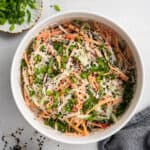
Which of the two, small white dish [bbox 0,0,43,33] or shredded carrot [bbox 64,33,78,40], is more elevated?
shredded carrot [bbox 64,33,78,40]

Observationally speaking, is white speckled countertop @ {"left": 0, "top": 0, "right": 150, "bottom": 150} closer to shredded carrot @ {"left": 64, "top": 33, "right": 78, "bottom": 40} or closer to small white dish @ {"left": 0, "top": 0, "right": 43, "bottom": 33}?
small white dish @ {"left": 0, "top": 0, "right": 43, "bottom": 33}

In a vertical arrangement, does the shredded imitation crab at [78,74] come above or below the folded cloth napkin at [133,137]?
above

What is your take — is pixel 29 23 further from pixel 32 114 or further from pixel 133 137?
pixel 133 137

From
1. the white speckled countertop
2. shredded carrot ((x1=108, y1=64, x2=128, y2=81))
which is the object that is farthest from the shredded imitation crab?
the white speckled countertop

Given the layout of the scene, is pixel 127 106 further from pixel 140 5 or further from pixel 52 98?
pixel 140 5

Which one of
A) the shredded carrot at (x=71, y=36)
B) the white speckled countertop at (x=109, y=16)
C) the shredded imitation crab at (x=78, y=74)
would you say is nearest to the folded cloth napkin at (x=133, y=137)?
the white speckled countertop at (x=109, y=16)

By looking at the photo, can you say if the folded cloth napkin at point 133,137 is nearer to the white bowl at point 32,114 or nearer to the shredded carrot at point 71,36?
the white bowl at point 32,114

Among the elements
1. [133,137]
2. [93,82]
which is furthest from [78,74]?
[133,137]
